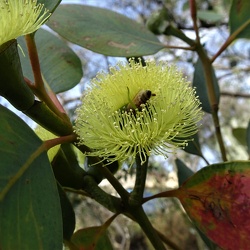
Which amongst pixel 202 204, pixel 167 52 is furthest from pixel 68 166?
pixel 167 52

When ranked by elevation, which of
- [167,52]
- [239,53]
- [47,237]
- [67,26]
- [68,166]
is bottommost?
[47,237]

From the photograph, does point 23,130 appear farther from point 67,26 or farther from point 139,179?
point 67,26

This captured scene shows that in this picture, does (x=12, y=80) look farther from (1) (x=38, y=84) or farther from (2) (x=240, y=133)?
(2) (x=240, y=133)

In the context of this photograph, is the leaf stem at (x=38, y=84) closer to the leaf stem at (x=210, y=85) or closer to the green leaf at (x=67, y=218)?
the green leaf at (x=67, y=218)

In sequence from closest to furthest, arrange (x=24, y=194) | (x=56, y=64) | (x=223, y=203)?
1. (x=24, y=194)
2. (x=223, y=203)
3. (x=56, y=64)

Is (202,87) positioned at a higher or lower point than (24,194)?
higher

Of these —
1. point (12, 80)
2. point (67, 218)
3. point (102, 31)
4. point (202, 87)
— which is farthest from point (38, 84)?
point (202, 87)

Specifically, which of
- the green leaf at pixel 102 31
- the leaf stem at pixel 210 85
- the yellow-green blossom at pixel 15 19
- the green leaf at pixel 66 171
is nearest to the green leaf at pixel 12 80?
the yellow-green blossom at pixel 15 19
